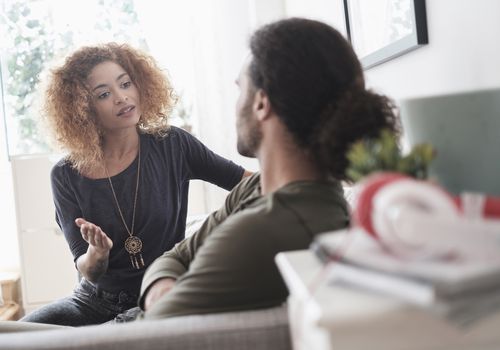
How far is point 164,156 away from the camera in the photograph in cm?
208

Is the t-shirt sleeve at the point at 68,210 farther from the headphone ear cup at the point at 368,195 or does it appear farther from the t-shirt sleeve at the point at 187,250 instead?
the headphone ear cup at the point at 368,195

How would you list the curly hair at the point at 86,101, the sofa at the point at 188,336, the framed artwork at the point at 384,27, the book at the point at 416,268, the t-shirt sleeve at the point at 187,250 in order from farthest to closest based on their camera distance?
the curly hair at the point at 86,101
the framed artwork at the point at 384,27
the t-shirt sleeve at the point at 187,250
the sofa at the point at 188,336
the book at the point at 416,268

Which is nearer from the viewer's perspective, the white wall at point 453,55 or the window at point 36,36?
the white wall at point 453,55

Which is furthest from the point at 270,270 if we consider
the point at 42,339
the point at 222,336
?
the point at 42,339

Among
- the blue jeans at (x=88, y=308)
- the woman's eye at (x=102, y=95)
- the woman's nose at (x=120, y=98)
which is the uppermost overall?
the woman's eye at (x=102, y=95)

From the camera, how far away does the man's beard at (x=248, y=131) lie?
4.09ft

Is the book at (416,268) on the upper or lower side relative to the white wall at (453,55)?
lower

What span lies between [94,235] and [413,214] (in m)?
1.16

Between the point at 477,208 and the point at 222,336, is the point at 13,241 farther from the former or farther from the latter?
the point at 477,208

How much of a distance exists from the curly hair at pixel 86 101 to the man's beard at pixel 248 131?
2.88 feet

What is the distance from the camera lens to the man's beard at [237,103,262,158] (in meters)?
1.25

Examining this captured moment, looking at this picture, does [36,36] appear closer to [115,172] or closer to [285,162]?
[115,172]

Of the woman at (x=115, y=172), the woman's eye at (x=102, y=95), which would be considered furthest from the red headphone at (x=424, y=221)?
the woman's eye at (x=102, y=95)

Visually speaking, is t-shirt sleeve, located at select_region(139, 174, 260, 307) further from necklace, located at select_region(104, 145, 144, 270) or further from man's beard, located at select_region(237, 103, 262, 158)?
necklace, located at select_region(104, 145, 144, 270)
